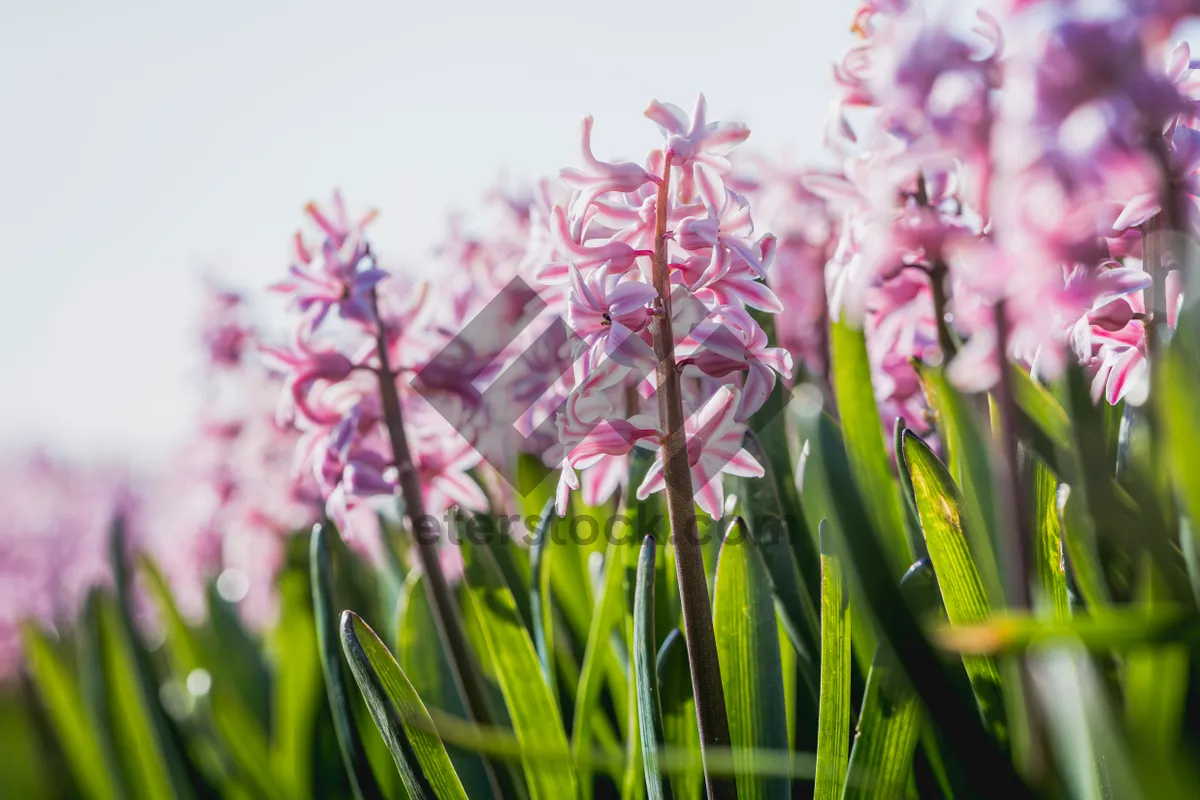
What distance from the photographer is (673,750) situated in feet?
4.50

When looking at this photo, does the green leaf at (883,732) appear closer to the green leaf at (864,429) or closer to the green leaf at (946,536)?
the green leaf at (946,536)

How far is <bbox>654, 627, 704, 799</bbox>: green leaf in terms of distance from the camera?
1314mm

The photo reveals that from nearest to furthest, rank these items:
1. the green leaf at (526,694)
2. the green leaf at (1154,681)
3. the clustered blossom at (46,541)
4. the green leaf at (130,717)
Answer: the green leaf at (1154,681), the green leaf at (526,694), the green leaf at (130,717), the clustered blossom at (46,541)

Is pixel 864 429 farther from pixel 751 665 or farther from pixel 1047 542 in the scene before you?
pixel 751 665

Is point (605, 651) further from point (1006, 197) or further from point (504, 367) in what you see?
point (1006, 197)

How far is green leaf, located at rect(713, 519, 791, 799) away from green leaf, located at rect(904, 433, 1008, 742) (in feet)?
0.77

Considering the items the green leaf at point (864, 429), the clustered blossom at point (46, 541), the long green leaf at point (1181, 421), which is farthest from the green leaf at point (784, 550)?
the clustered blossom at point (46, 541)

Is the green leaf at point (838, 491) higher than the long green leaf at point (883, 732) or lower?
higher

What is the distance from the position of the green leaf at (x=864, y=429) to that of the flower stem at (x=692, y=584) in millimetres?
537

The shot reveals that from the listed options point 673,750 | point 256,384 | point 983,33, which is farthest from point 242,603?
point 983,33

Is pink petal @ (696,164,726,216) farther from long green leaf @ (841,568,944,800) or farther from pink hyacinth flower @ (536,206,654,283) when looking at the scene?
long green leaf @ (841,568,944,800)

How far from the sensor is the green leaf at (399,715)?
1.20 metres

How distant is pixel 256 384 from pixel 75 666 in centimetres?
163

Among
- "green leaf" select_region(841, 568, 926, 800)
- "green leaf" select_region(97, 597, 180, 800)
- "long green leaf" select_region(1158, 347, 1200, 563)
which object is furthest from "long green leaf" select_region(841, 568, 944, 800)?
"green leaf" select_region(97, 597, 180, 800)
